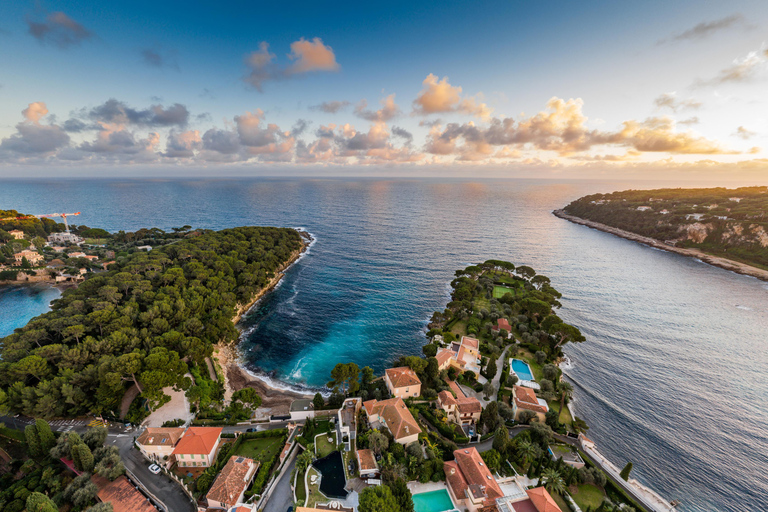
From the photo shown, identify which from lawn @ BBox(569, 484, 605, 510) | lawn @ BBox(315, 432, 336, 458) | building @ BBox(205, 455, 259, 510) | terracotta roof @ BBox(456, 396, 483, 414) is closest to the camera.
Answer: building @ BBox(205, 455, 259, 510)

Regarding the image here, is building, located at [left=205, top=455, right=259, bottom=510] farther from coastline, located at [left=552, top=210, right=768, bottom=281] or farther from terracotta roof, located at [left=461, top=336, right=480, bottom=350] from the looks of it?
coastline, located at [left=552, top=210, right=768, bottom=281]

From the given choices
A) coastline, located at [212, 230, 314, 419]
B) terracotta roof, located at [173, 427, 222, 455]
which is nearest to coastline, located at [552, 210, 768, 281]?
coastline, located at [212, 230, 314, 419]

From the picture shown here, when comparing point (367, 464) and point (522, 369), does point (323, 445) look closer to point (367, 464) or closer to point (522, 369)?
point (367, 464)

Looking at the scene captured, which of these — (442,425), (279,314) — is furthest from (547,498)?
(279,314)

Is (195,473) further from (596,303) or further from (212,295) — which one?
(596,303)

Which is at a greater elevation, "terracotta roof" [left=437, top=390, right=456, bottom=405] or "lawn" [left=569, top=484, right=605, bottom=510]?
"terracotta roof" [left=437, top=390, right=456, bottom=405]

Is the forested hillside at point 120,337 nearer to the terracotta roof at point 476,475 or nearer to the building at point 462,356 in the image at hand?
the terracotta roof at point 476,475
